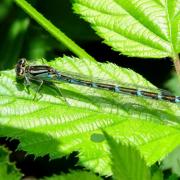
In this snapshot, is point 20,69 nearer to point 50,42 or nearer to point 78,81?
point 78,81

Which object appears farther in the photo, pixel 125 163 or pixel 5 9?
pixel 5 9

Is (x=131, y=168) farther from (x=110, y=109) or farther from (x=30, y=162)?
(x=30, y=162)

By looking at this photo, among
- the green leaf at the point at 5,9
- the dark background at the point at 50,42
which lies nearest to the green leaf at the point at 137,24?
the dark background at the point at 50,42

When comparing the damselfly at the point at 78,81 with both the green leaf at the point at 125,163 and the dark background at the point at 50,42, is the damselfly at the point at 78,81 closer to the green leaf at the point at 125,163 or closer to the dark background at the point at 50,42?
the green leaf at the point at 125,163

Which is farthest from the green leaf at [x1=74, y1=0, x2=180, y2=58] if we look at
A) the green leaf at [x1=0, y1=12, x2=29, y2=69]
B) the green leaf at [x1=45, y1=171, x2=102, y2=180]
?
the green leaf at [x1=0, y1=12, x2=29, y2=69]

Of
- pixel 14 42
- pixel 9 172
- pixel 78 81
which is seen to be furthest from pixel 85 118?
pixel 14 42
